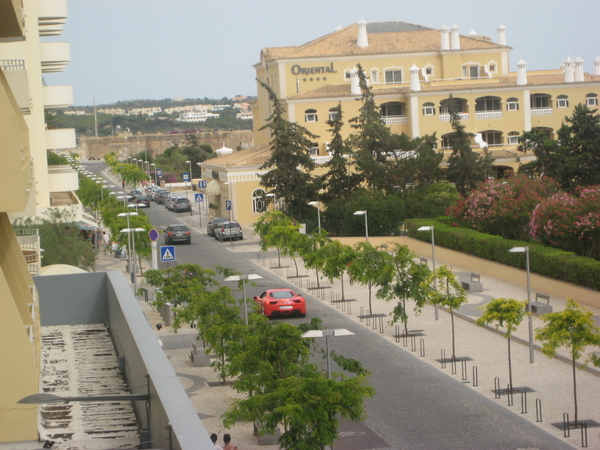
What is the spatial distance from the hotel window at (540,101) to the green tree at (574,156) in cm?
1556

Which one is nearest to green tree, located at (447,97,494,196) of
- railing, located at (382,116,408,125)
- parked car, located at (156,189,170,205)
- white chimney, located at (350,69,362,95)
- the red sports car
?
white chimney, located at (350,69,362,95)

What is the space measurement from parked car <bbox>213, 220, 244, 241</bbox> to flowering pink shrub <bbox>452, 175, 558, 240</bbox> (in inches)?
691

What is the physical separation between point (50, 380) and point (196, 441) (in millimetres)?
4445

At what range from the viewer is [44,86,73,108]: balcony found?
32.8 meters

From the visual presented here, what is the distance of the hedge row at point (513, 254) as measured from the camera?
31.7 m

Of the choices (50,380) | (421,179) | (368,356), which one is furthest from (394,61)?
(50,380)

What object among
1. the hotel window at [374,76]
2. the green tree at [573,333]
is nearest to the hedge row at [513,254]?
the green tree at [573,333]

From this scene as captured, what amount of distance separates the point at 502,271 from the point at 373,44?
37401mm

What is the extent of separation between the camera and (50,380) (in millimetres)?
10492

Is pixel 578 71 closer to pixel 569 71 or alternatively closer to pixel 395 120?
pixel 569 71

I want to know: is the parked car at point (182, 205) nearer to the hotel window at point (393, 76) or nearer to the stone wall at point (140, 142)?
the hotel window at point (393, 76)

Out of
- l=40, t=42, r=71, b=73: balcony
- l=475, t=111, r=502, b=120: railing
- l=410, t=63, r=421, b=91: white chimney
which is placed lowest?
l=475, t=111, r=502, b=120: railing

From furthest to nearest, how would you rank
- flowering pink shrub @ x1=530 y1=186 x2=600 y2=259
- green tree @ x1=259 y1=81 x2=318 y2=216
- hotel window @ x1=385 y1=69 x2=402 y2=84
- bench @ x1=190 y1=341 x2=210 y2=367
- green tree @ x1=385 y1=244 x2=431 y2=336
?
hotel window @ x1=385 y1=69 x2=402 y2=84 < green tree @ x1=259 y1=81 x2=318 y2=216 < flowering pink shrub @ x1=530 y1=186 x2=600 y2=259 < green tree @ x1=385 y1=244 x2=431 y2=336 < bench @ x1=190 y1=341 x2=210 y2=367

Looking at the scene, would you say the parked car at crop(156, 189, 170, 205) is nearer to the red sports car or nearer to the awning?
the awning
